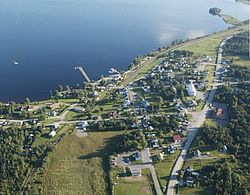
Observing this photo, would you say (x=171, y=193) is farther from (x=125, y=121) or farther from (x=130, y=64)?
(x=130, y=64)

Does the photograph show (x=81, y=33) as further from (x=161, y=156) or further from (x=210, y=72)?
(x=161, y=156)

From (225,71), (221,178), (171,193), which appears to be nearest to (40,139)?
(171,193)

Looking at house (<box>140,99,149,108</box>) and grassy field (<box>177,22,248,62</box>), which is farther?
grassy field (<box>177,22,248,62</box>)

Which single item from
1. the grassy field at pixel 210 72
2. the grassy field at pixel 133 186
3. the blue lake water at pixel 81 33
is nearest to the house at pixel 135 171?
the grassy field at pixel 133 186

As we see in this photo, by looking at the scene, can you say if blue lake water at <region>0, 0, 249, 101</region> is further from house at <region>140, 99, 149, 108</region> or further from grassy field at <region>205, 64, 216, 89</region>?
grassy field at <region>205, 64, 216, 89</region>

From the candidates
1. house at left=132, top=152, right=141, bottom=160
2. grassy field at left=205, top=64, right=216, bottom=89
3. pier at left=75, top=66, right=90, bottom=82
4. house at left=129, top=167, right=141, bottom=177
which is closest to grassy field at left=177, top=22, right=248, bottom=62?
grassy field at left=205, top=64, right=216, bottom=89

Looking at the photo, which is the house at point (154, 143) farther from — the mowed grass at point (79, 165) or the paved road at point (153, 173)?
the mowed grass at point (79, 165)

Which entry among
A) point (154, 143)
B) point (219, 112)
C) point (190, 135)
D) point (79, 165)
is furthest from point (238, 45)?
point (79, 165)
